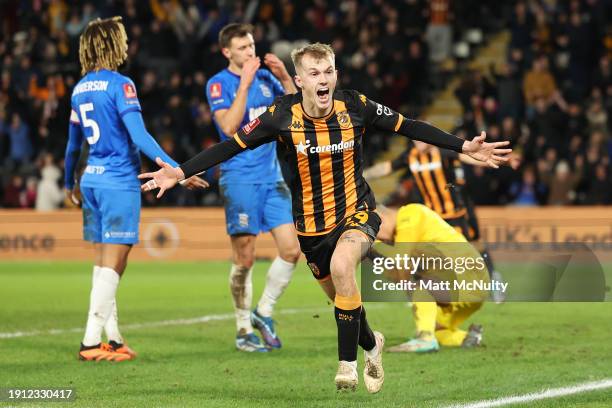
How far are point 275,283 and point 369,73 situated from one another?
13.4 metres

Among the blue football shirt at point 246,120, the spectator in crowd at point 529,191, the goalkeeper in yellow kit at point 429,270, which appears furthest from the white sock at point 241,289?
the spectator in crowd at point 529,191

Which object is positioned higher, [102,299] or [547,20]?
[547,20]

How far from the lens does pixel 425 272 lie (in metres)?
10.0

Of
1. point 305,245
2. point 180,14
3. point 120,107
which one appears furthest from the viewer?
point 180,14

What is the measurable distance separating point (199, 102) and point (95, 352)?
1490 cm

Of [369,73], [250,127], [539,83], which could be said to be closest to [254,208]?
[250,127]

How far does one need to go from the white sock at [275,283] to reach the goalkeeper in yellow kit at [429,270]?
2.59 feet

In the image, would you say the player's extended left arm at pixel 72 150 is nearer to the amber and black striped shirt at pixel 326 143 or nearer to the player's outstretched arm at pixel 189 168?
the player's outstretched arm at pixel 189 168

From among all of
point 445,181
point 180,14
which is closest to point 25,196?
point 180,14

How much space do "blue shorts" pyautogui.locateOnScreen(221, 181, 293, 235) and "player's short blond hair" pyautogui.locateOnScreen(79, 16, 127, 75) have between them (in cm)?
153

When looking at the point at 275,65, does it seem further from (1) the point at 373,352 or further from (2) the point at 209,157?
(1) the point at 373,352

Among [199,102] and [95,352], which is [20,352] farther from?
[199,102]

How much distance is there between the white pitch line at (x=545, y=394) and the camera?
281 inches

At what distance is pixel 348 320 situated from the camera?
717 centimetres
